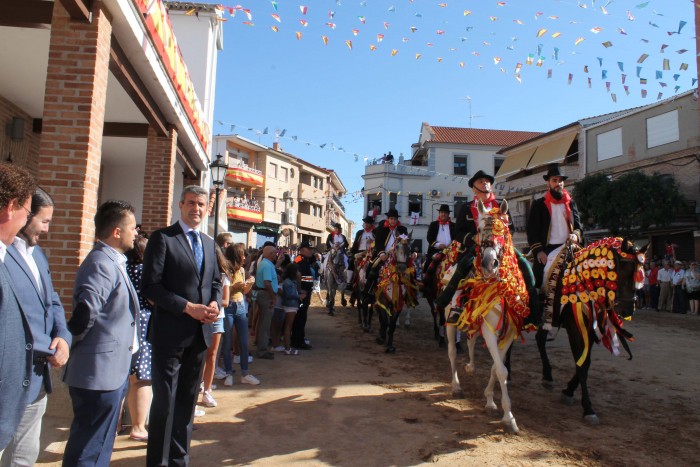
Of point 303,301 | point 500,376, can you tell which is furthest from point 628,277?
point 303,301

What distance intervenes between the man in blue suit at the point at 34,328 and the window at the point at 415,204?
40042mm

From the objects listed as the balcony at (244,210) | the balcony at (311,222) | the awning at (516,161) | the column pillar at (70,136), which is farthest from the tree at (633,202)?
the balcony at (311,222)

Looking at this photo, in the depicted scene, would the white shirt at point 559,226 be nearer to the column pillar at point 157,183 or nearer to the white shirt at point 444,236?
the white shirt at point 444,236

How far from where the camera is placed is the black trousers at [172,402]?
3391 mm

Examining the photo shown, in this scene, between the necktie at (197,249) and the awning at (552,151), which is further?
the awning at (552,151)

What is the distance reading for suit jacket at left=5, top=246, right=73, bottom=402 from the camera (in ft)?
7.68

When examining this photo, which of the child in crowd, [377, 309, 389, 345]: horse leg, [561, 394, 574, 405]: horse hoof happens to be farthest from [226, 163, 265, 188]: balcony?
[561, 394, 574, 405]: horse hoof

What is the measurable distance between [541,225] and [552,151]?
2902 centimetres

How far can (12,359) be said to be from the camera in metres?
2.17

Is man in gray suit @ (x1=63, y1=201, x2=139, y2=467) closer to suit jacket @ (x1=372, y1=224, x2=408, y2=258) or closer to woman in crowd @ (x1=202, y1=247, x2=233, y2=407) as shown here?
woman in crowd @ (x1=202, y1=247, x2=233, y2=407)

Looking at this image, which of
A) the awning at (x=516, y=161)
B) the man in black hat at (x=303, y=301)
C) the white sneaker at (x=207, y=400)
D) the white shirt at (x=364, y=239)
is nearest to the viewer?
the white sneaker at (x=207, y=400)

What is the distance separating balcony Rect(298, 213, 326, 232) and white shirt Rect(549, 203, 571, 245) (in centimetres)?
4531

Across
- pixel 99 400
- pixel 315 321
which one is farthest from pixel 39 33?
pixel 315 321

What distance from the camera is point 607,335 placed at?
5.51 meters
